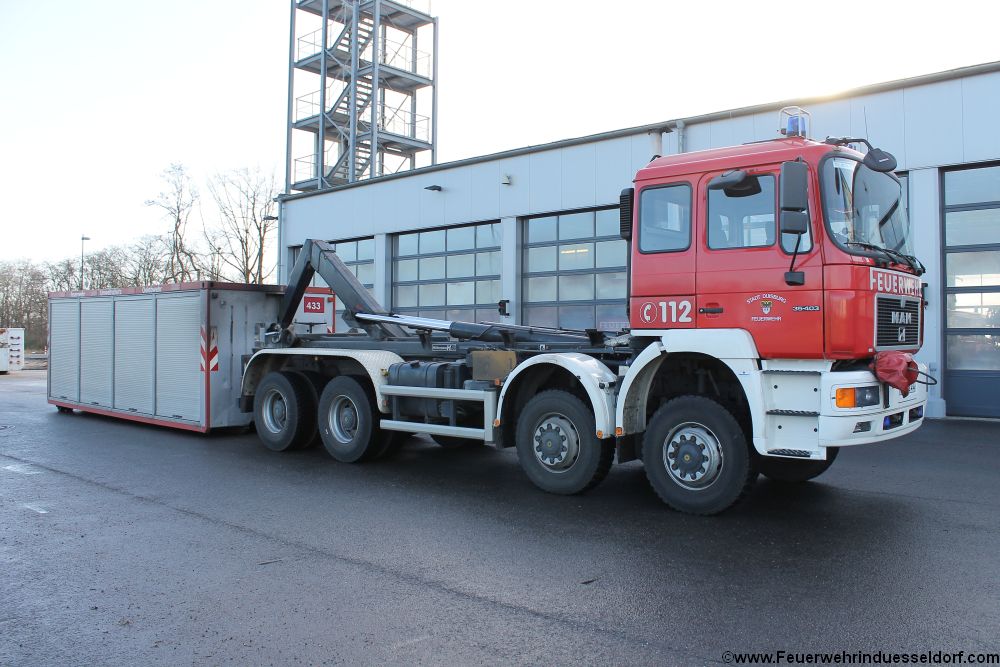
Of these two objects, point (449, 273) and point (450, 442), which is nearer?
point (450, 442)

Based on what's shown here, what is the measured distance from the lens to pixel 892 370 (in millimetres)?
5879

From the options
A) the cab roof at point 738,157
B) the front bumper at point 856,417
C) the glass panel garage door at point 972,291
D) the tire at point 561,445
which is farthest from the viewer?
the glass panel garage door at point 972,291

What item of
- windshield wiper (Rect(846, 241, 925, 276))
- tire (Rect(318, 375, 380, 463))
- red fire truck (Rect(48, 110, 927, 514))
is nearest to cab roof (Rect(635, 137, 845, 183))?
red fire truck (Rect(48, 110, 927, 514))

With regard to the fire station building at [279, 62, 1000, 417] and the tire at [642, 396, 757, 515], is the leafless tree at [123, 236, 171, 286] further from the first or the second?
the tire at [642, 396, 757, 515]

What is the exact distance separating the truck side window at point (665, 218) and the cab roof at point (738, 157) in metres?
0.15

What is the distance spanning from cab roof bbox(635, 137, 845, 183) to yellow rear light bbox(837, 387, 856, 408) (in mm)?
1784

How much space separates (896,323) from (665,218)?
2020mm

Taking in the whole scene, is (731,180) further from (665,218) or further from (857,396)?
(857,396)

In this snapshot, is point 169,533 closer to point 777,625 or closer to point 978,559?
point 777,625

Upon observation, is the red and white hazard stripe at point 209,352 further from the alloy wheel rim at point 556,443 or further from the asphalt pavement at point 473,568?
the alloy wheel rim at point 556,443

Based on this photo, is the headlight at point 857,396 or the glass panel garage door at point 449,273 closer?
the headlight at point 857,396

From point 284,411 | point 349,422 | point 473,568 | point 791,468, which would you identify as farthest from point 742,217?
point 284,411

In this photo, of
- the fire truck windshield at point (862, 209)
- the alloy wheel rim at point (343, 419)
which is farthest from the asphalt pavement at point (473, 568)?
the fire truck windshield at point (862, 209)

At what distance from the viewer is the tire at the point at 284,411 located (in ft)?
32.1
